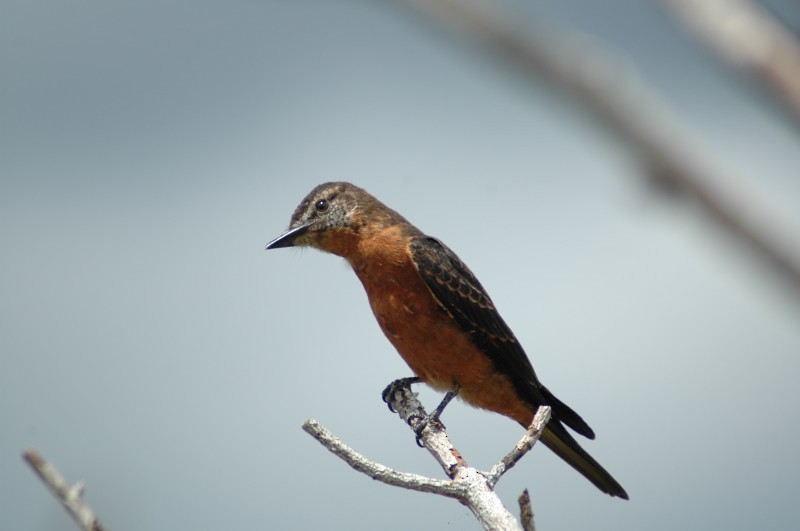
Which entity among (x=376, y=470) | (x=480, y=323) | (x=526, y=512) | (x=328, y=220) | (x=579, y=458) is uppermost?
(x=328, y=220)

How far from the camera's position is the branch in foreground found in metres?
2.63

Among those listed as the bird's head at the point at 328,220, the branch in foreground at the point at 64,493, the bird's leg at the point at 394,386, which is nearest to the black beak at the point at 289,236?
the bird's head at the point at 328,220

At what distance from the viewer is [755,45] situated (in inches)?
56.7

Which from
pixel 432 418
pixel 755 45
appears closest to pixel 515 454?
pixel 432 418

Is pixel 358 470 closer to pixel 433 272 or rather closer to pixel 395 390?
pixel 395 390

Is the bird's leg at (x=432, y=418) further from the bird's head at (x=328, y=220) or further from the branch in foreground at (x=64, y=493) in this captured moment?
the branch in foreground at (x=64, y=493)

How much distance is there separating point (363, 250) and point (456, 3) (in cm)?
711

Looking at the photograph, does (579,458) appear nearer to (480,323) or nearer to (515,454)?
(480,323)

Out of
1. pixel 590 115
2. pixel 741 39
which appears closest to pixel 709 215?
pixel 590 115

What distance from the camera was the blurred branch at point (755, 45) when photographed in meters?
1.41

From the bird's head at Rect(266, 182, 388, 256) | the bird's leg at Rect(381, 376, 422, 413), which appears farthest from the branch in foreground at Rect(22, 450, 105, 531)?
the bird's head at Rect(266, 182, 388, 256)

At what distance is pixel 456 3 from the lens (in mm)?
1422

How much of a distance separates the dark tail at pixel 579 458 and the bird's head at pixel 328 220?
249 cm

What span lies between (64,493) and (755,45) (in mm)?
2192
